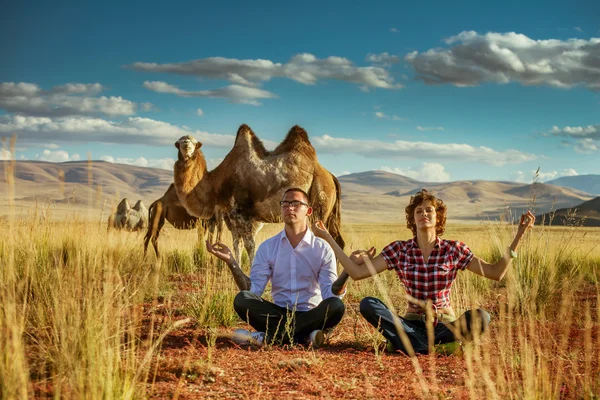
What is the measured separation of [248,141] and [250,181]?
2.77 feet

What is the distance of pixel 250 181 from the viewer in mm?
11445

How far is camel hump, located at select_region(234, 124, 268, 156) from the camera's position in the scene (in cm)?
1181

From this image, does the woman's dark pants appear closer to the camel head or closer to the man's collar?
the man's collar

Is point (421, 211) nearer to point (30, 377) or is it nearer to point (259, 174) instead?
point (30, 377)

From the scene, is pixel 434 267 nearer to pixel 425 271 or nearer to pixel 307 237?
pixel 425 271

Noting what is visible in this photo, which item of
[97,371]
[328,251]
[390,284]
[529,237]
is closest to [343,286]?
[328,251]

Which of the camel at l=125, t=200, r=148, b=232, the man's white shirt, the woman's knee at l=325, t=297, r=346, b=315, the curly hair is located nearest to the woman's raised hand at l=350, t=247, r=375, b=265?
the woman's knee at l=325, t=297, r=346, b=315

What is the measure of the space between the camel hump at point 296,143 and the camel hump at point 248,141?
0.90 feet

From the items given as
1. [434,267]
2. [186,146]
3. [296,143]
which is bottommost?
[434,267]

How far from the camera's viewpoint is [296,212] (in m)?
5.69

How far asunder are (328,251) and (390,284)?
5.23m

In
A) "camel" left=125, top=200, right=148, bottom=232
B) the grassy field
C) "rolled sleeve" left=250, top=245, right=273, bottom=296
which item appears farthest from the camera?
"camel" left=125, top=200, right=148, bottom=232

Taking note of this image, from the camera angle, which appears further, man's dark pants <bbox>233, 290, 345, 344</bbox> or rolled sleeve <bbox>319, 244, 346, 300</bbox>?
rolled sleeve <bbox>319, 244, 346, 300</bbox>

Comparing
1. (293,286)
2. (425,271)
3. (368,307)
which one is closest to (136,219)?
(293,286)
